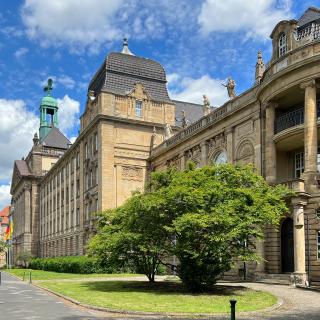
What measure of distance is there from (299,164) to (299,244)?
23.7 feet

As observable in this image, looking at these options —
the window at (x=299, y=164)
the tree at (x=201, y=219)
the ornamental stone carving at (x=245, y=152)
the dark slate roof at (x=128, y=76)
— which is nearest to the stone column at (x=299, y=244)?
the tree at (x=201, y=219)

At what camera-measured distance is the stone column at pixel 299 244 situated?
26922 millimetres

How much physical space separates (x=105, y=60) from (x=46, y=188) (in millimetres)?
40059

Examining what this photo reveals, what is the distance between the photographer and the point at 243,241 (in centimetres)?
2367

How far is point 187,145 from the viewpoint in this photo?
45875mm

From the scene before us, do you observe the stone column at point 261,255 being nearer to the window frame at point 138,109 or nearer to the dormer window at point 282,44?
the dormer window at point 282,44

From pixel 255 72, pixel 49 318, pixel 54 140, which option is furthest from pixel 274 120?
pixel 54 140

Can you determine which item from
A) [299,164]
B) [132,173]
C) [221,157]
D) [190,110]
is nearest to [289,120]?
[299,164]

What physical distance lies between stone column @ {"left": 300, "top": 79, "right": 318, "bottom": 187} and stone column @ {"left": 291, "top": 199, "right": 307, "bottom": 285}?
1.43 metres

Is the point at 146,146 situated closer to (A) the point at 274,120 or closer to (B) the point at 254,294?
(A) the point at 274,120

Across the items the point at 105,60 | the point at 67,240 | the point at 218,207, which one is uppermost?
the point at 105,60

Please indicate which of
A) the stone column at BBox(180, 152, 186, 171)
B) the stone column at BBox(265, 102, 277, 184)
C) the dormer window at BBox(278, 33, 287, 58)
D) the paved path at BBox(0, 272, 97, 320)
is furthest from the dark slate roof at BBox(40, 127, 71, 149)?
the paved path at BBox(0, 272, 97, 320)

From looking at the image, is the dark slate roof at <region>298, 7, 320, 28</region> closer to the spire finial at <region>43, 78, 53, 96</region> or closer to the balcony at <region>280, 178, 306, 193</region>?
the balcony at <region>280, 178, 306, 193</region>

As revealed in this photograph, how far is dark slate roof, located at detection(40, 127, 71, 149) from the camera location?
4013 inches
